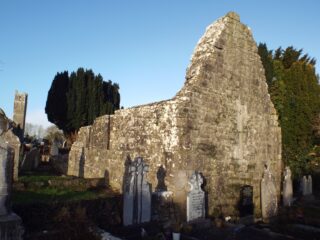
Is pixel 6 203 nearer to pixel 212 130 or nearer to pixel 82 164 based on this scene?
pixel 212 130

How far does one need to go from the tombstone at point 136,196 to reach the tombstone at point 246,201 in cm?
406

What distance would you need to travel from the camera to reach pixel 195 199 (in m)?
8.02

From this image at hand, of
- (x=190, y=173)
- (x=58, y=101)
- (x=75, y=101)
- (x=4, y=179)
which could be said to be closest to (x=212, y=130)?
(x=190, y=173)

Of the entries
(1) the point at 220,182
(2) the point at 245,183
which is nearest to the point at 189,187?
(1) the point at 220,182

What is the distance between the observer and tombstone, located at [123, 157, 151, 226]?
704 centimetres

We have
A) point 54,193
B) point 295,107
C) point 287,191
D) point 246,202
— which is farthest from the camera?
point 295,107

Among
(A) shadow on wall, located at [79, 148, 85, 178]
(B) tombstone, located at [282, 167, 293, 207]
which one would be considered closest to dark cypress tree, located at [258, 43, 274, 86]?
(B) tombstone, located at [282, 167, 293, 207]

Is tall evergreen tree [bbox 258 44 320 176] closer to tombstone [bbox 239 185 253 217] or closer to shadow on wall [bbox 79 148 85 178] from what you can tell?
tombstone [bbox 239 185 253 217]

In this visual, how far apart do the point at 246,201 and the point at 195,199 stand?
Answer: 3.22 meters

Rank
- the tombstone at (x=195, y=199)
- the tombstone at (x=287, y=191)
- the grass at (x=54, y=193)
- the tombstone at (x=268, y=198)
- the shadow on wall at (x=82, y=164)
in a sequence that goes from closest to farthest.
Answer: the tombstone at (x=195, y=199) → the grass at (x=54, y=193) → the tombstone at (x=268, y=198) → the tombstone at (x=287, y=191) → the shadow on wall at (x=82, y=164)

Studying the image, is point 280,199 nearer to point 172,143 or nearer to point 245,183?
point 245,183

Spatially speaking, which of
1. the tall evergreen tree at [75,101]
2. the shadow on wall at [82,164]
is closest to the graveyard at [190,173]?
the shadow on wall at [82,164]

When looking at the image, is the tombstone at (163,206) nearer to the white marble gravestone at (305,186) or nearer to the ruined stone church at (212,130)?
the ruined stone church at (212,130)

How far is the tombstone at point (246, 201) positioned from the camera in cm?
1016
